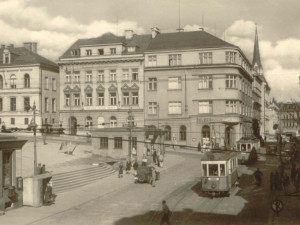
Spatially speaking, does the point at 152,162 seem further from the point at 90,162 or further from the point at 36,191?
the point at 36,191

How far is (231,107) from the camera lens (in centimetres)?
6800

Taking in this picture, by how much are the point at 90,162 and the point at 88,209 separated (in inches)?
672

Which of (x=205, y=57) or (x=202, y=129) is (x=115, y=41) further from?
(x=202, y=129)

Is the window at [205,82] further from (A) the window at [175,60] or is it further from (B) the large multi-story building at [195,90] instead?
(A) the window at [175,60]

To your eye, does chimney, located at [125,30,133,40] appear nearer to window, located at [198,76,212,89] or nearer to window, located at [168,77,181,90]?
window, located at [168,77,181,90]

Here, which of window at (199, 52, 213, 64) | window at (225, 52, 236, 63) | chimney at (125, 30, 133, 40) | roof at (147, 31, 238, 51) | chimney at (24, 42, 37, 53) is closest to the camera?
window at (225, 52, 236, 63)

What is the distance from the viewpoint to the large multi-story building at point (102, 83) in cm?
7100

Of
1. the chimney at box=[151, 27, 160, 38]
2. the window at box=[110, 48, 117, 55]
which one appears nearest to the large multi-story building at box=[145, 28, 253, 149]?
the chimney at box=[151, 27, 160, 38]

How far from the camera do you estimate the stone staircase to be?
34.0 meters

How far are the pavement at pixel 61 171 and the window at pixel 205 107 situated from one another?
1373 cm

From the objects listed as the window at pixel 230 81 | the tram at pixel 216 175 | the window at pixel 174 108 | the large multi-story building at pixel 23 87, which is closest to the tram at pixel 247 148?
the tram at pixel 216 175

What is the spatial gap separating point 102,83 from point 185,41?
47.7 feet

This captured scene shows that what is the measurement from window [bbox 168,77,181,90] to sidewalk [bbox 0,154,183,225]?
3034 centimetres

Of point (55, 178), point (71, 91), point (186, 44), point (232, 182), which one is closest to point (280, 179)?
point (232, 182)
